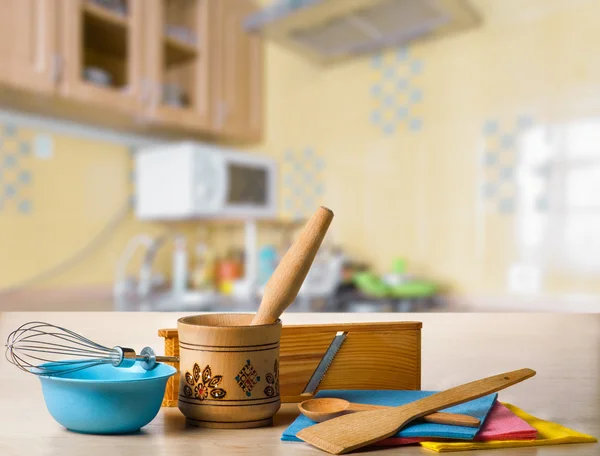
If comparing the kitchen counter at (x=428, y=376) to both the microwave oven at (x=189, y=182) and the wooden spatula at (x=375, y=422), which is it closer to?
the wooden spatula at (x=375, y=422)

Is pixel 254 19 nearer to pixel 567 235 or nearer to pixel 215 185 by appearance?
pixel 215 185

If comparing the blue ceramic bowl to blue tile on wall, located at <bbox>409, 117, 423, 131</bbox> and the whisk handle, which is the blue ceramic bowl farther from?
blue tile on wall, located at <bbox>409, 117, 423, 131</bbox>

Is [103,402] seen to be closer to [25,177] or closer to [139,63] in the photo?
[25,177]

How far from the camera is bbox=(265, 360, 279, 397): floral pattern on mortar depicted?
50 centimetres

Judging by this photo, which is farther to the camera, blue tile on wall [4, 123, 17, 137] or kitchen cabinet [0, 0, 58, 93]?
blue tile on wall [4, 123, 17, 137]

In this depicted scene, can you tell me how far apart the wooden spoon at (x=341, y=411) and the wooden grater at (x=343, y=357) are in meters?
0.06

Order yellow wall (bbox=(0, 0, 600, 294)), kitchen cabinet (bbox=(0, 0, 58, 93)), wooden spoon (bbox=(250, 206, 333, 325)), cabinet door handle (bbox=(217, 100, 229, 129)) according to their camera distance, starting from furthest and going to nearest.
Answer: cabinet door handle (bbox=(217, 100, 229, 129))
yellow wall (bbox=(0, 0, 600, 294))
kitchen cabinet (bbox=(0, 0, 58, 93))
wooden spoon (bbox=(250, 206, 333, 325))

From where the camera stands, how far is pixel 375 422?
0.45m

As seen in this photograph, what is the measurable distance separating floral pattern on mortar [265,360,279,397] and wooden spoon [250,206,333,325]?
0.04 meters

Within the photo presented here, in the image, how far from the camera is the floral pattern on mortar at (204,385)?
1.59ft

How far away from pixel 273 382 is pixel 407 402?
0.40 ft

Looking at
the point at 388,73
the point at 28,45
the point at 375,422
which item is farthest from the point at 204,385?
the point at 388,73

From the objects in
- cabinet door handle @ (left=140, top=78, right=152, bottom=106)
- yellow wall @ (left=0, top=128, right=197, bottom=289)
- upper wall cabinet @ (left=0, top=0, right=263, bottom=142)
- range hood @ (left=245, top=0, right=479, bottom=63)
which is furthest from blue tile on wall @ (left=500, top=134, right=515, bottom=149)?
yellow wall @ (left=0, top=128, right=197, bottom=289)

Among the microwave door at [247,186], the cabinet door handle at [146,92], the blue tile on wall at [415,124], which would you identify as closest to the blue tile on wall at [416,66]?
the blue tile on wall at [415,124]
